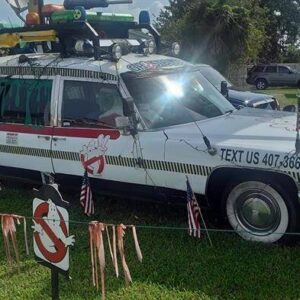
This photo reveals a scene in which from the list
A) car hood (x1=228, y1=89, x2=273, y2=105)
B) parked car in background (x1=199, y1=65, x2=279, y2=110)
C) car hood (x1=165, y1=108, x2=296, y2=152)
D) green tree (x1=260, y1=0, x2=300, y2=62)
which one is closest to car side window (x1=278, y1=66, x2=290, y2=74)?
green tree (x1=260, y1=0, x2=300, y2=62)

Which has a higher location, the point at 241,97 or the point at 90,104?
the point at 90,104

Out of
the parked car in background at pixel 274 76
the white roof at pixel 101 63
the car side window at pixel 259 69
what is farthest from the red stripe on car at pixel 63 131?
the car side window at pixel 259 69

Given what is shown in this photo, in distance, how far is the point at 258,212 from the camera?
4641mm

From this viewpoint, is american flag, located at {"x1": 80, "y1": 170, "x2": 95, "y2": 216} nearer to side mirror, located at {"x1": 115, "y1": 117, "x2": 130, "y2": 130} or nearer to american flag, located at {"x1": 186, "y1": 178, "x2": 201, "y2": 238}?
side mirror, located at {"x1": 115, "y1": 117, "x2": 130, "y2": 130}

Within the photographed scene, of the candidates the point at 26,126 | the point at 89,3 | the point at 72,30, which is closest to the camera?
the point at 72,30

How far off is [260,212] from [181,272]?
0.95m

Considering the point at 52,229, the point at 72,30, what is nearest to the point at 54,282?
the point at 52,229

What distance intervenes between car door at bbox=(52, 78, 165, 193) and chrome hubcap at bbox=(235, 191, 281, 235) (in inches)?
35.8

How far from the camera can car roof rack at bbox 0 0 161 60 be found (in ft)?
18.3

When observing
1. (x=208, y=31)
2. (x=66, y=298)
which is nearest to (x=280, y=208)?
(x=66, y=298)

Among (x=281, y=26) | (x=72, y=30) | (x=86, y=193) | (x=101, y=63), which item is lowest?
(x=281, y=26)

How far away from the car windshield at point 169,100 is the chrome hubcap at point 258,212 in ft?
3.38

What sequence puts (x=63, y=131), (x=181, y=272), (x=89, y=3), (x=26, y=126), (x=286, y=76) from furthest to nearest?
1. (x=286, y=76)
2. (x=89, y=3)
3. (x=26, y=126)
4. (x=63, y=131)
5. (x=181, y=272)

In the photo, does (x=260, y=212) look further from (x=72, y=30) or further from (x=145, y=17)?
(x=145, y=17)
